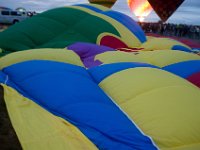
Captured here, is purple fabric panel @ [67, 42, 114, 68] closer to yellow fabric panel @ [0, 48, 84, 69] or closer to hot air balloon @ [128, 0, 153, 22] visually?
yellow fabric panel @ [0, 48, 84, 69]

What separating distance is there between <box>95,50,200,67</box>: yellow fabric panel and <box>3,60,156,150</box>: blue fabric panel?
607 millimetres

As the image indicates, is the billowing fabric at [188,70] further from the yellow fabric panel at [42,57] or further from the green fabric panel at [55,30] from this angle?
the green fabric panel at [55,30]

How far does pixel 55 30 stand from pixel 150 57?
200cm

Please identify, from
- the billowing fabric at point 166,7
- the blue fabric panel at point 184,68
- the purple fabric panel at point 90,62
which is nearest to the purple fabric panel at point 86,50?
the purple fabric panel at point 90,62

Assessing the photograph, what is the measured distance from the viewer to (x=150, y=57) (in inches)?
192

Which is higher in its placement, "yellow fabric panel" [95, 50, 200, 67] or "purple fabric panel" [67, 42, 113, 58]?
"yellow fabric panel" [95, 50, 200, 67]

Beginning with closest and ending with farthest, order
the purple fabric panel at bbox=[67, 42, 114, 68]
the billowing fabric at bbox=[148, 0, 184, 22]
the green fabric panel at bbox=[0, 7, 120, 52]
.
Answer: the purple fabric panel at bbox=[67, 42, 114, 68], the green fabric panel at bbox=[0, 7, 120, 52], the billowing fabric at bbox=[148, 0, 184, 22]

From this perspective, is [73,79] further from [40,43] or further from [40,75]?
[40,43]

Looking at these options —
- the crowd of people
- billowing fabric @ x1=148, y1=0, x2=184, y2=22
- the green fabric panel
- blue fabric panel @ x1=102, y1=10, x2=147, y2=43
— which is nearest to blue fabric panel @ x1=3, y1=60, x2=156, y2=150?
the green fabric panel

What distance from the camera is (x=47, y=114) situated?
3.13 meters

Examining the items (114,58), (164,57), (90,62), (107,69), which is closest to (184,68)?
(164,57)

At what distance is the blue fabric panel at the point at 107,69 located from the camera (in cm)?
382

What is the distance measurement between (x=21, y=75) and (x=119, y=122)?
1.43 metres

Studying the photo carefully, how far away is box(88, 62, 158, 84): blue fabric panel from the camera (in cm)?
382
